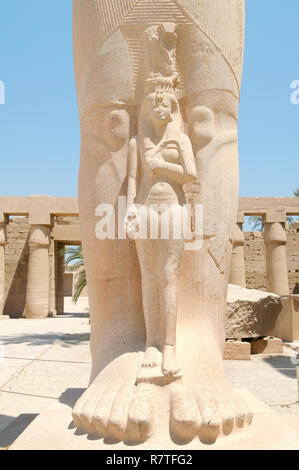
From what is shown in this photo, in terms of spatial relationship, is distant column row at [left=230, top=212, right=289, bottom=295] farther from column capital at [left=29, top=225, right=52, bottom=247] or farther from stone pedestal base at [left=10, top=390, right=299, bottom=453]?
stone pedestal base at [left=10, top=390, right=299, bottom=453]

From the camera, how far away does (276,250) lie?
1323 cm

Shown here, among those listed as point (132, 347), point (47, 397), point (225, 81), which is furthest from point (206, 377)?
point (47, 397)

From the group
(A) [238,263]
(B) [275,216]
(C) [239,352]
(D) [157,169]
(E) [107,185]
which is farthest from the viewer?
(B) [275,216]

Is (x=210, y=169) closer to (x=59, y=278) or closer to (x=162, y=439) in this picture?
(x=162, y=439)

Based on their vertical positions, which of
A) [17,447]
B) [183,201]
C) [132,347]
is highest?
[183,201]

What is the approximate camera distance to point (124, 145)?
1946mm

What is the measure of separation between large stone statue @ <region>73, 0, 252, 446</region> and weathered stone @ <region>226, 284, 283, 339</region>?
3.58 meters

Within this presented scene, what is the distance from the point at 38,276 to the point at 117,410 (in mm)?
12287

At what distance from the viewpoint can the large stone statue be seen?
173 cm

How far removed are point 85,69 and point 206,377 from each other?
1486 millimetres

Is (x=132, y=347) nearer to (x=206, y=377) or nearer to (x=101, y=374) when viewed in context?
(x=101, y=374)

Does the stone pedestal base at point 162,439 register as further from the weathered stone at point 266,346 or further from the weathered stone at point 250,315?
the weathered stone at point 266,346

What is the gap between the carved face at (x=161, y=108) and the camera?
5.89 feet

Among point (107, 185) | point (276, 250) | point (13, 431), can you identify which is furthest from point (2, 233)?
point (107, 185)
